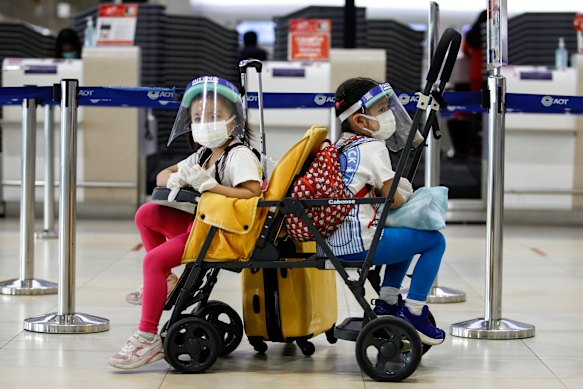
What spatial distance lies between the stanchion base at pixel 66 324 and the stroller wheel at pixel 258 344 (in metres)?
0.71

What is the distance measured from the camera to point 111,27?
9305mm

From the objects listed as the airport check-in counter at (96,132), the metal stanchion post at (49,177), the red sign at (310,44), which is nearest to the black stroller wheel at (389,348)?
the metal stanchion post at (49,177)

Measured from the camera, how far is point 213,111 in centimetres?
354

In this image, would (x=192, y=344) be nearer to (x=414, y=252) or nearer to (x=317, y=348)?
(x=317, y=348)

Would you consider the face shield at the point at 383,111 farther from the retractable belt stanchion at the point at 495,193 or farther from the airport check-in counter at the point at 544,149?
the airport check-in counter at the point at 544,149

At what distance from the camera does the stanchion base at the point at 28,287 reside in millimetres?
4992

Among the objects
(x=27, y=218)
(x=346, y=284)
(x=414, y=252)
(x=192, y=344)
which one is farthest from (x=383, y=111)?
(x=27, y=218)

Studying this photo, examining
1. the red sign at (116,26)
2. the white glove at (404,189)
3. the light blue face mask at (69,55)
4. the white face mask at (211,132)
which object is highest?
the red sign at (116,26)

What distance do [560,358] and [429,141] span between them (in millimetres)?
1689

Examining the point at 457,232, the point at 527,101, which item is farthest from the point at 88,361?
the point at 457,232

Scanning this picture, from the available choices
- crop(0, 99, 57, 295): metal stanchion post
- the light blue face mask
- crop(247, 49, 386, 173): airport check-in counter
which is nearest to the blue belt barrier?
crop(0, 99, 57, 295): metal stanchion post

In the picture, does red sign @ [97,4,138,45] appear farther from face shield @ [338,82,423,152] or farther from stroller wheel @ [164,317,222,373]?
stroller wheel @ [164,317,222,373]

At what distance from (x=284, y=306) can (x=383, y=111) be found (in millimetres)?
733

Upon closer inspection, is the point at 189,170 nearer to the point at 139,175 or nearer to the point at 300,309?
the point at 300,309
